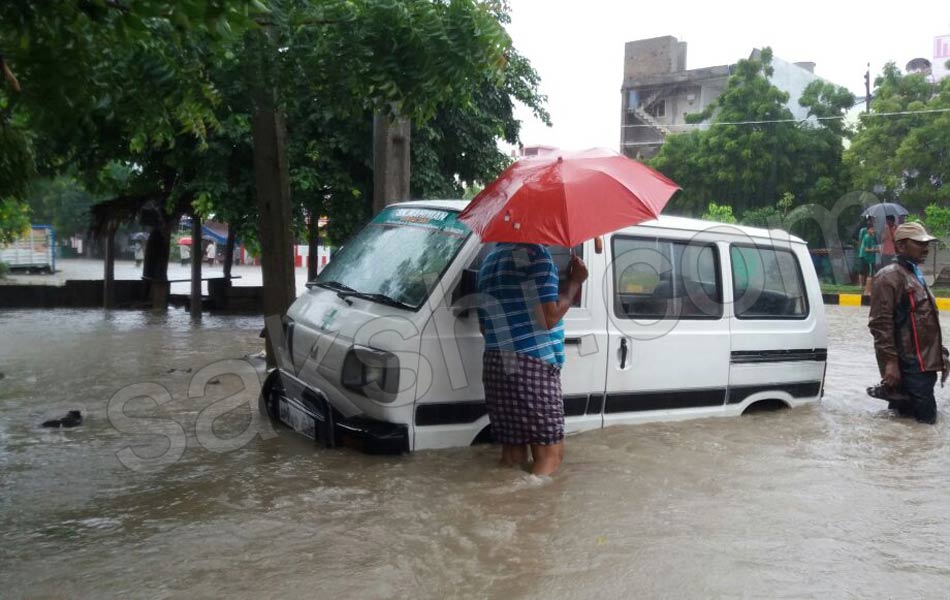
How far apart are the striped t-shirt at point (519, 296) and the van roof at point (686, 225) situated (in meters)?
0.72

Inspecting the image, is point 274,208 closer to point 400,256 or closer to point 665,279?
point 400,256

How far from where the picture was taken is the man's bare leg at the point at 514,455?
4797mm

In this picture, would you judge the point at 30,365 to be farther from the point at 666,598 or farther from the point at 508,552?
the point at 666,598

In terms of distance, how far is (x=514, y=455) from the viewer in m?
4.81

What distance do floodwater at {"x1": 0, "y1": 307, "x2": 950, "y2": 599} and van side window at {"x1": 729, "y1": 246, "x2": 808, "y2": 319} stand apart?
0.83 metres

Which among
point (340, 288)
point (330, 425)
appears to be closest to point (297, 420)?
point (330, 425)

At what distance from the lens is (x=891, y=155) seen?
27391mm

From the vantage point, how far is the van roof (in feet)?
17.0

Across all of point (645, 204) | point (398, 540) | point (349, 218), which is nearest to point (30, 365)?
point (349, 218)

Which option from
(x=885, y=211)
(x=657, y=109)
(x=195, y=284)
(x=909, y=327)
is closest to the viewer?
(x=909, y=327)

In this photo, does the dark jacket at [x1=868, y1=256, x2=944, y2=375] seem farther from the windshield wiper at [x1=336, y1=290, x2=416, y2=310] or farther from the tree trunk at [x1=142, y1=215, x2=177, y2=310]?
the tree trunk at [x1=142, y1=215, x2=177, y2=310]

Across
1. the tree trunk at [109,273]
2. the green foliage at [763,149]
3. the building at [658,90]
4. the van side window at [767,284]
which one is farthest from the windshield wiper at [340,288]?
the building at [658,90]

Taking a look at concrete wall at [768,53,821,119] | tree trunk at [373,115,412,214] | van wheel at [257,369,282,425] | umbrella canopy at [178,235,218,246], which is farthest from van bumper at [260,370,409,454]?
umbrella canopy at [178,235,218,246]

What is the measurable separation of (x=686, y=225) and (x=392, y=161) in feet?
10.6
